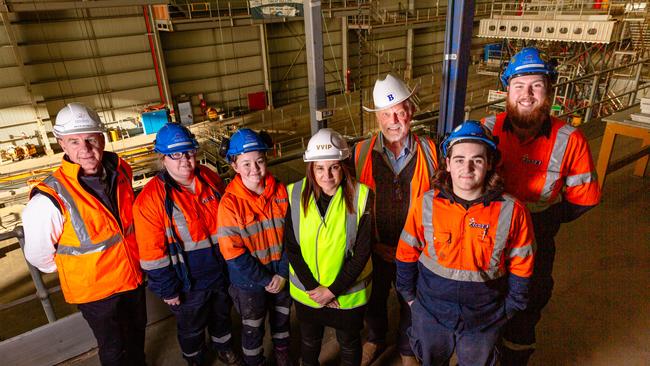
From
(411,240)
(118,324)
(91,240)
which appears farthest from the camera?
(118,324)

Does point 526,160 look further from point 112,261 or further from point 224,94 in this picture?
point 224,94

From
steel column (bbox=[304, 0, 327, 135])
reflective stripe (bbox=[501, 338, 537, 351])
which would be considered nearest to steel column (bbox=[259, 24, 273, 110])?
steel column (bbox=[304, 0, 327, 135])

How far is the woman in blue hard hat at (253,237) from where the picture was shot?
2.31 meters

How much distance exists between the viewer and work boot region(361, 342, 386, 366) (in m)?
2.81

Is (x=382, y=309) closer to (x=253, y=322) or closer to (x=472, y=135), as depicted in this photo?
(x=253, y=322)

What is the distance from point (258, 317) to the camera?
258cm

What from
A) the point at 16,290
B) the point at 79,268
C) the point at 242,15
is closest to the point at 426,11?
the point at 242,15

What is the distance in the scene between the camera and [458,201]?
6.46 ft

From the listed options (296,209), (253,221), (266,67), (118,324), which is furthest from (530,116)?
(266,67)

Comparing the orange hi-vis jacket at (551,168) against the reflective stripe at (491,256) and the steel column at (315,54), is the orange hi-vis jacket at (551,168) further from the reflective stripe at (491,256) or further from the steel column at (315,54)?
the steel column at (315,54)

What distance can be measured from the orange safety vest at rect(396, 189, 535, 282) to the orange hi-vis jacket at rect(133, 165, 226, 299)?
1270 millimetres

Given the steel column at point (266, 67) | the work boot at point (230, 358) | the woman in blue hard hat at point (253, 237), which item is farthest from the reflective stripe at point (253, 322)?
the steel column at point (266, 67)

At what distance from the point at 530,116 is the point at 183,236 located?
206cm

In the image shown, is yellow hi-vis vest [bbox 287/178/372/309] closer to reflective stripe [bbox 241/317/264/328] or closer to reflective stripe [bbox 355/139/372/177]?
reflective stripe [bbox 355/139/372/177]
